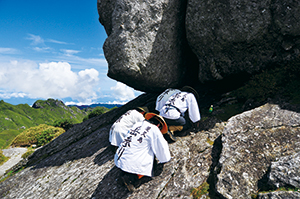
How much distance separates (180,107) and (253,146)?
131 inches

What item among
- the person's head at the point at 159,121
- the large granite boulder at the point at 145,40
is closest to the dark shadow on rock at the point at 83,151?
the person's head at the point at 159,121

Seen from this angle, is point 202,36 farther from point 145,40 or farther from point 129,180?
point 129,180

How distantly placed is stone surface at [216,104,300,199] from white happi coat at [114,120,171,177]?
2.08 m

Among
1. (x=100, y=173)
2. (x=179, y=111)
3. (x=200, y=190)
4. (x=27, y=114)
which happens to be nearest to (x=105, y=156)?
(x=100, y=173)

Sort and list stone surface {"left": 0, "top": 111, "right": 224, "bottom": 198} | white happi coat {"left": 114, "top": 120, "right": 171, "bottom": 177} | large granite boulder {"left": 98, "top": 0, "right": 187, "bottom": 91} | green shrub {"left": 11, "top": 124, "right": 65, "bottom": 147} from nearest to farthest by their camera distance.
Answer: white happi coat {"left": 114, "top": 120, "right": 171, "bottom": 177} → stone surface {"left": 0, "top": 111, "right": 224, "bottom": 198} → large granite boulder {"left": 98, "top": 0, "right": 187, "bottom": 91} → green shrub {"left": 11, "top": 124, "right": 65, "bottom": 147}

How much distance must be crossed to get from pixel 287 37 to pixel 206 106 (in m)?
5.40

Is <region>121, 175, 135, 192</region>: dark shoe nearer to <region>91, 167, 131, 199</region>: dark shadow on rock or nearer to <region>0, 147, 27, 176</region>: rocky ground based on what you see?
<region>91, 167, 131, 199</region>: dark shadow on rock

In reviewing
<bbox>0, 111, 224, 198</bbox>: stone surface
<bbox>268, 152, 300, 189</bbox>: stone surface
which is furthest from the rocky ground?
<bbox>268, 152, 300, 189</bbox>: stone surface

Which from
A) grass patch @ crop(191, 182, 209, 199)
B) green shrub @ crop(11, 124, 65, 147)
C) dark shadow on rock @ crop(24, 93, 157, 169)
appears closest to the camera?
grass patch @ crop(191, 182, 209, 199)

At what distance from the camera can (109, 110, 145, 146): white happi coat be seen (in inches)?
283

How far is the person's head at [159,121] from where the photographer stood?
256 inches

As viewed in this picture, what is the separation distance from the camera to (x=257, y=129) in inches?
242

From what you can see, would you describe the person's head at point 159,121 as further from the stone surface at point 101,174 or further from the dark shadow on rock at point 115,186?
the dark shadow on rock at point 115,186

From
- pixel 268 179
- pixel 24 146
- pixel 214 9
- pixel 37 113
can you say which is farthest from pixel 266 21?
pixel 37 113
